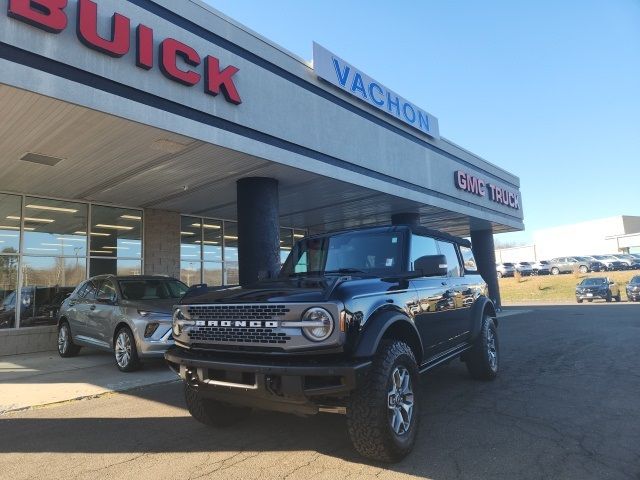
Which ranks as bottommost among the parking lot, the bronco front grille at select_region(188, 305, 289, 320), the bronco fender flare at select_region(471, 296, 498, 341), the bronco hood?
the parking lot

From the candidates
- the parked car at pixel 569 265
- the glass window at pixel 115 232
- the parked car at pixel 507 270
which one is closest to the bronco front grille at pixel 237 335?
the glass window at pixel 115 232

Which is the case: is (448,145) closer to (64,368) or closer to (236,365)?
(64,368)

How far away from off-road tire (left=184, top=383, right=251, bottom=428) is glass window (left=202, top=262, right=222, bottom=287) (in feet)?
36.5

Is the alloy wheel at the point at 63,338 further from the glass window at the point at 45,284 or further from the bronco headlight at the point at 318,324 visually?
the bronco headlight at the point at 318,324

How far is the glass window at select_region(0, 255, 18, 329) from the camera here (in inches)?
430

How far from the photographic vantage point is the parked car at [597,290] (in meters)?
26.0

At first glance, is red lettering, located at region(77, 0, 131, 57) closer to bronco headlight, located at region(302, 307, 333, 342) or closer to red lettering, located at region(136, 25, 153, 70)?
red lettering, located at region(136, 25, 153, 70)

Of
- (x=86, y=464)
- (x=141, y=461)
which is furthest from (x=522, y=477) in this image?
(x=86, y=464)

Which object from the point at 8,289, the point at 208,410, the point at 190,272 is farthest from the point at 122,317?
the point at 190,272

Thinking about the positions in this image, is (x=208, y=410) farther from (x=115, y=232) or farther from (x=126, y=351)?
(x=115, y=232)

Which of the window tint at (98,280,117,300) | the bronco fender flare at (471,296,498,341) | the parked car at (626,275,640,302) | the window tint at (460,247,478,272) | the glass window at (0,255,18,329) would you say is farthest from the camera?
the parked car at (626,275,640,302)

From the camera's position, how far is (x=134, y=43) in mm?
7359

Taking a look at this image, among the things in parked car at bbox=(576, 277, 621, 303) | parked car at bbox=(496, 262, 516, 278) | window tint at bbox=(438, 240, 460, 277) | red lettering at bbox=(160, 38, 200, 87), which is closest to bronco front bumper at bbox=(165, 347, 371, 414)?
window tint at bbox=(438, 240, 460, 277)

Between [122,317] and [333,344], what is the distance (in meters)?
5.89
